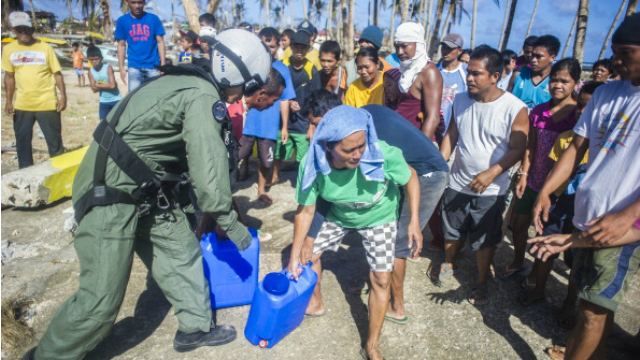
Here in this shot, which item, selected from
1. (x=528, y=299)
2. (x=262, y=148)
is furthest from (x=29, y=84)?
(x=528, y=299)

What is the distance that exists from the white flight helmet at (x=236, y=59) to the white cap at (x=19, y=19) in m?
4.01

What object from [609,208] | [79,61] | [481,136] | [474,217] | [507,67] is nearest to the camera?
[609,208]

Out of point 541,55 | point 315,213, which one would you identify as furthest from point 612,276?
point 541,55

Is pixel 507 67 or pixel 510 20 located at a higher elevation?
pixel 510 20

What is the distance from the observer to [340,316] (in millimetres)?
2986

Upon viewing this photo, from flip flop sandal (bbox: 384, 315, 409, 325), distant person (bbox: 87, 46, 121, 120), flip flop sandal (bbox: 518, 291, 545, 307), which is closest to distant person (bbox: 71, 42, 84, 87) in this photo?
distant person (bbox: 87, 46, 121, 120)

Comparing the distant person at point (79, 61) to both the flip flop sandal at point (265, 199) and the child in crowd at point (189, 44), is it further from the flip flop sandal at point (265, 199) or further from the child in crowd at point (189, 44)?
the flip flop sandal at point (265, 199)

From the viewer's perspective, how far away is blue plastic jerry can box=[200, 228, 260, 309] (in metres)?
2.73

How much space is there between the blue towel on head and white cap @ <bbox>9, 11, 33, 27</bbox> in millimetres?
4605

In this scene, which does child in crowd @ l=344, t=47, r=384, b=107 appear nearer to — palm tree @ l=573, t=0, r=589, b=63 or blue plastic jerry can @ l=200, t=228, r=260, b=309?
blue plastic jerry can @ l=200, t=228, r=260, b=309

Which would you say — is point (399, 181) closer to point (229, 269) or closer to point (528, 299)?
point (229, 269)

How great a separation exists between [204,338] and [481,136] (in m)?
2.45

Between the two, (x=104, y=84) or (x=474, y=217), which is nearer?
(x=474, y=217)

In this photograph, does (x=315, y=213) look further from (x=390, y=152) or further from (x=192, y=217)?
(x=192, y=217)
